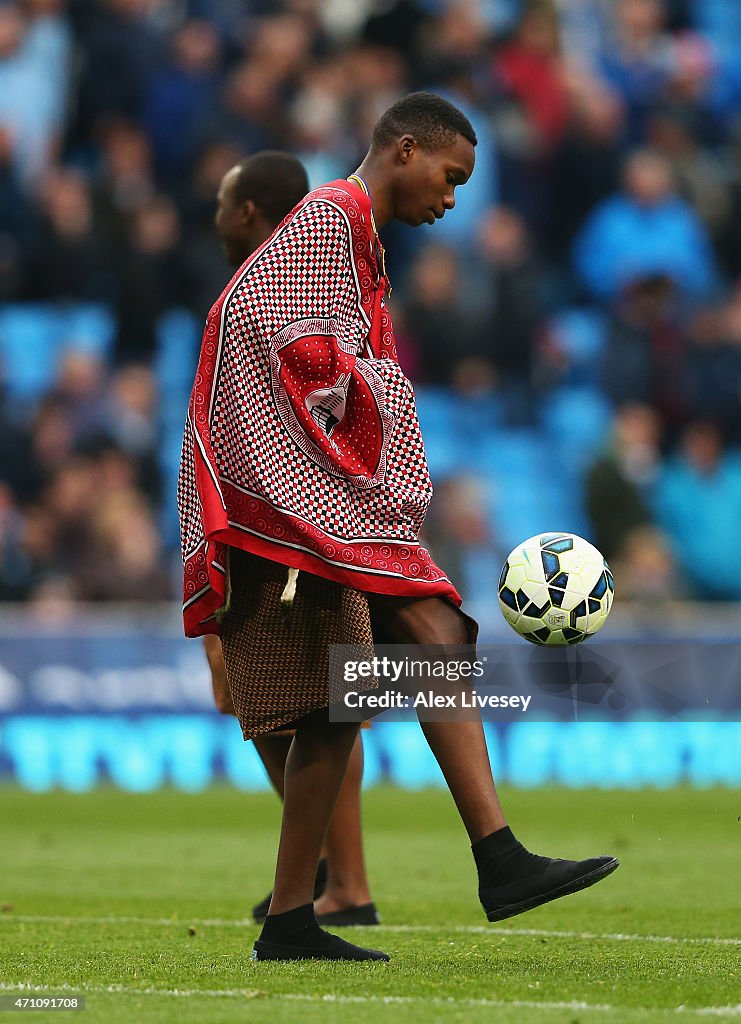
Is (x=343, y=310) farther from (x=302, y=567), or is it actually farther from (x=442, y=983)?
(x=442, y=983)

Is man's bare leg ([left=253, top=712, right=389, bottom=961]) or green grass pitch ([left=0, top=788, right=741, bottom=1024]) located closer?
green grass pitch ([left=0, top=788, right=741, bottom=1024])

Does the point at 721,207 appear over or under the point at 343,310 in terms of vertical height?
over

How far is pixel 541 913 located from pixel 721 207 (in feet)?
37.6

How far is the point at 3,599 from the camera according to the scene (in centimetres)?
1319

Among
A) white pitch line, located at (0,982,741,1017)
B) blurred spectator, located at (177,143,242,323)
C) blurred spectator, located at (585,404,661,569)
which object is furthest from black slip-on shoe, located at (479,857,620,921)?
blurred spectator, located at (177,143,242,323)

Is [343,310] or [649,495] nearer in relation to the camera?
[343,310]

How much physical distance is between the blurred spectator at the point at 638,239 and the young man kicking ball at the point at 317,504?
37.9ft

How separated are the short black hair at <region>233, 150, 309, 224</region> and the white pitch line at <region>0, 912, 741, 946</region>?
236 cm

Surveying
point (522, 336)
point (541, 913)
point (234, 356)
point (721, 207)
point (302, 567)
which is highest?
point (721, 207)

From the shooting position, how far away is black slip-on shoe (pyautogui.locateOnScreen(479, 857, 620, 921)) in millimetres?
4617

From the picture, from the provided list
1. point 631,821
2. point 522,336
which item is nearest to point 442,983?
point 631,821

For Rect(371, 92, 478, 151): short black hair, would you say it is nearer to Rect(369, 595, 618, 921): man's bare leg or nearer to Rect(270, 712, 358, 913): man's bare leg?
Rect(369, 595, 618, 921): man's bare leg

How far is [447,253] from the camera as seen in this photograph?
1571 centimetres

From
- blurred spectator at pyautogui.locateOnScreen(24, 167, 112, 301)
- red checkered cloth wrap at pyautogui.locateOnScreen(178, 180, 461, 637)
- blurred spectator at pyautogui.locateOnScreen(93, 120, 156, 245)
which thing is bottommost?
red checkered cloth wrap at pyautogui.locateOnScreen(178, 180, 461, 637)
